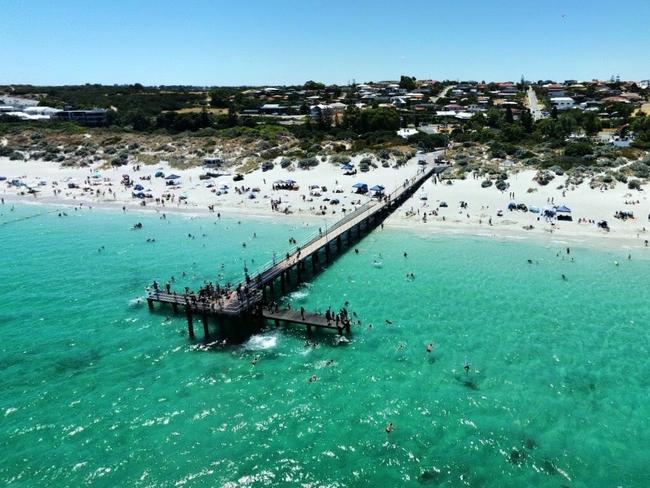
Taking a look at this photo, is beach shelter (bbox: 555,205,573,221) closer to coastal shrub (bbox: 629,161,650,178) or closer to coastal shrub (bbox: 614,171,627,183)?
coastal shrub (bbox: 614,171,627,183)

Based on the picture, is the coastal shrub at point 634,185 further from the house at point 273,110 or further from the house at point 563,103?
the house at point 273,110

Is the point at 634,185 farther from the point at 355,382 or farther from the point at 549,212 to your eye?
the point at 355,382

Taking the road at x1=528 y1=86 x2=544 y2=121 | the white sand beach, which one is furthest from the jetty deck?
the road at x1=528 y1=86 x2=544 y2=121

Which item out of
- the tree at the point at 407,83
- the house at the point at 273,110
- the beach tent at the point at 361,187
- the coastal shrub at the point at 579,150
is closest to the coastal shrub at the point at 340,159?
the beach tent at the point at 361,187

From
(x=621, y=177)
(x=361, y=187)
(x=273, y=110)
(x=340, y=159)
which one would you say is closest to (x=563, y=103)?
(x=273, y=110)

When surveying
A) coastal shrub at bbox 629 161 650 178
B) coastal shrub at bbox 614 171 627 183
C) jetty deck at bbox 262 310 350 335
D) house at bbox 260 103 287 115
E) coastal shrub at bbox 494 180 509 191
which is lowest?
jetty deck at bbox 262 310 350 335
